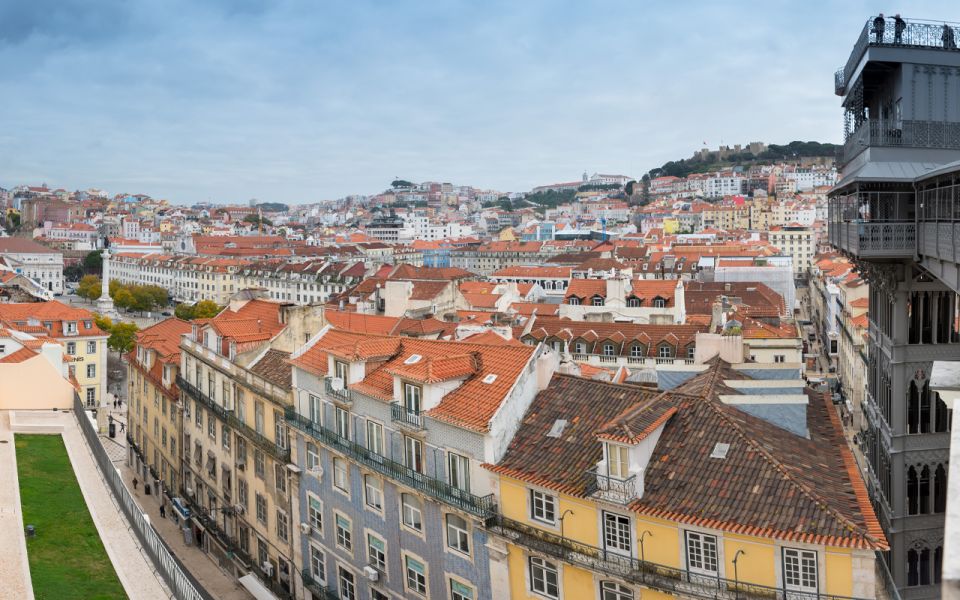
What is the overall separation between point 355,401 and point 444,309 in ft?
93.4

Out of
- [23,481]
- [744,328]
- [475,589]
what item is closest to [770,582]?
[475,589]

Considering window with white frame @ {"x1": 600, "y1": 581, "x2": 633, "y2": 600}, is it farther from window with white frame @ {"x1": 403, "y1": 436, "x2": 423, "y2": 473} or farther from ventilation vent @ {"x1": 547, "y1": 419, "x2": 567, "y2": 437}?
window with white frame @ {"x1": 403, "y1": 436, "x2": 423, "y2": 473}

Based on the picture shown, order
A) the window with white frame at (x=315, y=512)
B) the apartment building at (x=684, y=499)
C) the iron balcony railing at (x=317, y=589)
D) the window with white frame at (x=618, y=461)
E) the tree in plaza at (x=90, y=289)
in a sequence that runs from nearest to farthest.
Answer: the apartment building at (x=684, y=499) < the window with white frame at (x=618, y=461) < the iron balcony railing at (x=317, y=589) < the window with white frame at (x=315, y=512) < the tree in plaza at (x=90, y=289)

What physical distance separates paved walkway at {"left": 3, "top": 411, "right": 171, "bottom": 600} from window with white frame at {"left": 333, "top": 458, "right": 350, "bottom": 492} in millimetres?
6562

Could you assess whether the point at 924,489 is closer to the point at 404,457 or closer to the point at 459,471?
the point at 459,471

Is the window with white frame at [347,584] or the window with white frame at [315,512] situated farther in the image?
Result: the window with white frame at [315,512]

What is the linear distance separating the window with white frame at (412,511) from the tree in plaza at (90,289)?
324ft

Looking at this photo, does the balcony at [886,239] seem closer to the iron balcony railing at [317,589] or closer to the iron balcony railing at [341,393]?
the iron balcony railing at [341,393]

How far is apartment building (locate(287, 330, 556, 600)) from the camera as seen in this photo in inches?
732

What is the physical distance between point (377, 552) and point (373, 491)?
1.60 metres

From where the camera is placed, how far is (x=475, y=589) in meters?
18.6

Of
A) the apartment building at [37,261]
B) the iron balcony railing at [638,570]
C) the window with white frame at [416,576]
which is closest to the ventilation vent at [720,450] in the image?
the iron balcony railing at [638,570]

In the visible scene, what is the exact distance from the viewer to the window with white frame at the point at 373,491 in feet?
70.0

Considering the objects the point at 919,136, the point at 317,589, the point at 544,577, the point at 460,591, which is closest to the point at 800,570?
the point at 544,577
